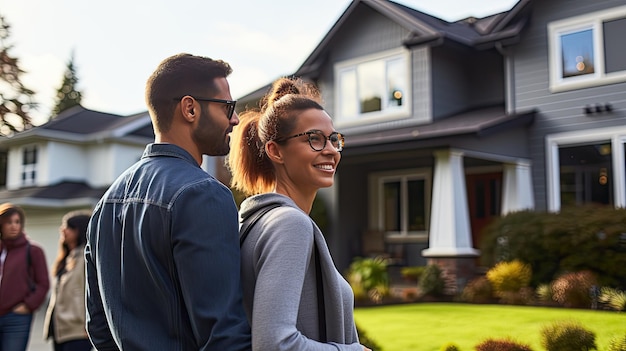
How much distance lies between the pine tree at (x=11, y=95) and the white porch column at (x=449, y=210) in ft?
24.3

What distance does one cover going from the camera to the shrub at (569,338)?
5844mm

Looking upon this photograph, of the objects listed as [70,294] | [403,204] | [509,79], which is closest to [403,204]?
[403,204]

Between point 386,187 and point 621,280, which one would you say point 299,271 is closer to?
point 621,280

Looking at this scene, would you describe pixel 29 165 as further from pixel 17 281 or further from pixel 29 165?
pixel 17 281

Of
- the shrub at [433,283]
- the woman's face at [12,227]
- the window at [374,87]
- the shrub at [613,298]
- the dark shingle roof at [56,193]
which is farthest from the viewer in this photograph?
the dark shingle roof at [56,193]

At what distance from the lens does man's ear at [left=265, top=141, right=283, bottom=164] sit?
2229 mm

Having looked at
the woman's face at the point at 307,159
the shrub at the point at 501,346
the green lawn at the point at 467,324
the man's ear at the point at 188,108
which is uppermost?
the man's ear at the point at 188,108

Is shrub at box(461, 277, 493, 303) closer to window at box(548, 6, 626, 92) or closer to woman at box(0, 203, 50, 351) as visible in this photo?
window at box(548, 6, 626, 92)

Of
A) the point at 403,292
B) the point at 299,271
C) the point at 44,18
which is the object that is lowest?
the point at 403,292

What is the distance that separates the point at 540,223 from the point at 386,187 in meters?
6.36

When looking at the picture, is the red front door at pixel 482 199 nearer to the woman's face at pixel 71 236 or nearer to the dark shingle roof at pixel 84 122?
the woman's face at pixel 71 236

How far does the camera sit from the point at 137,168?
6.87ft

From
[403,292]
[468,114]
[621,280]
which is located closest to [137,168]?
[621,280]

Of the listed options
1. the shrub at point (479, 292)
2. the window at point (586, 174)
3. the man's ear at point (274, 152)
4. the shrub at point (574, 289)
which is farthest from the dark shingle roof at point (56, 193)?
the man's ear at point (274, 152)
